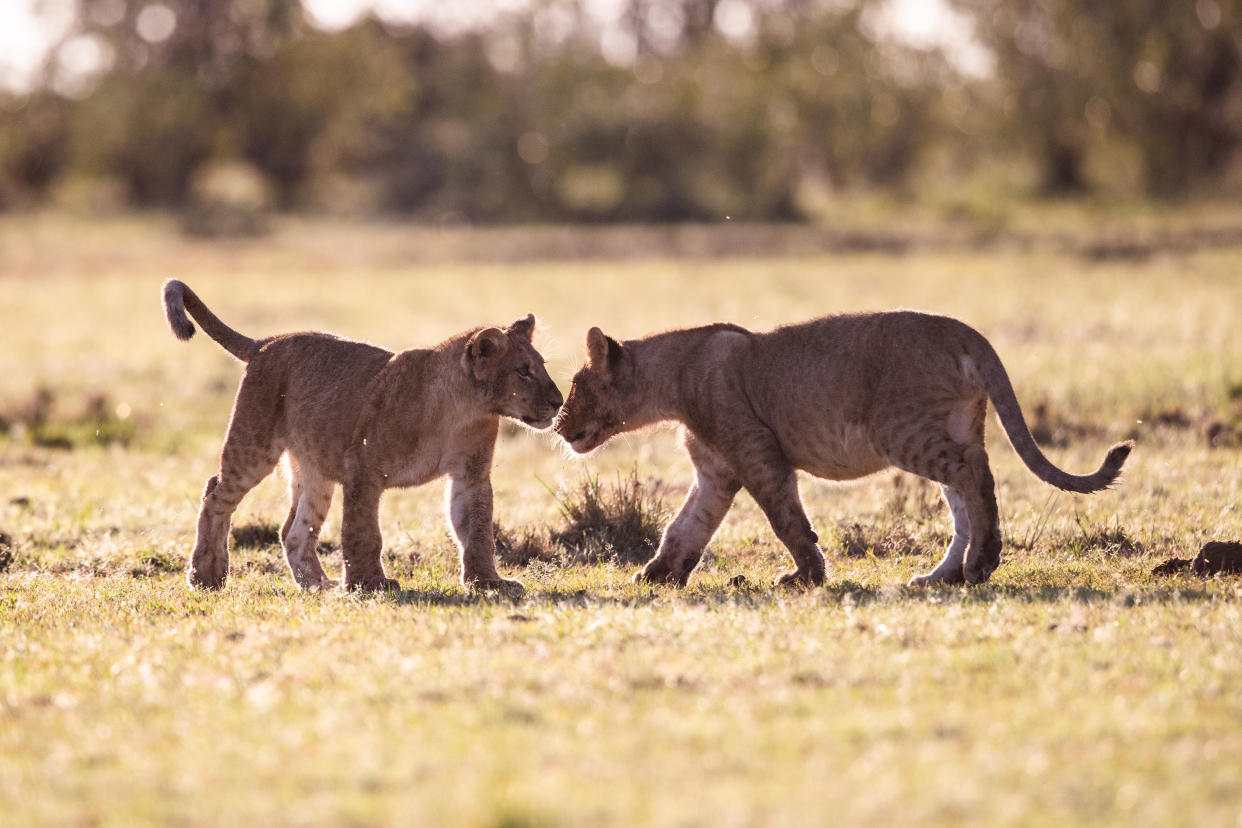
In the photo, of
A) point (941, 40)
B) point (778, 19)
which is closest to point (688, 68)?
point (778, 19)

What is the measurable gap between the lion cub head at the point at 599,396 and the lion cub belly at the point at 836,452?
1150mm

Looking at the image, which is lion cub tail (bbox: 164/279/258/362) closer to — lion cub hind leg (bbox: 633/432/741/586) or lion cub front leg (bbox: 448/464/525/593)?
lion cub front leg (bbox: 448/464/525/593)

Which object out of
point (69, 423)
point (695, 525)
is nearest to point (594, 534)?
point (695, 525)

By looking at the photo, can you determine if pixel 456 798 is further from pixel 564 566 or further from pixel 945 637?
pixel 564 566

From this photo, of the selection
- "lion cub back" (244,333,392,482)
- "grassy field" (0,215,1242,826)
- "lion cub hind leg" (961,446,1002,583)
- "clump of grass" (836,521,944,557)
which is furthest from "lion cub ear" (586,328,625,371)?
Answer: "lion cub hind leg" (961,446,1002,583)

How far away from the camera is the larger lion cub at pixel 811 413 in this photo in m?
8.61

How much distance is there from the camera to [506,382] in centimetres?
899

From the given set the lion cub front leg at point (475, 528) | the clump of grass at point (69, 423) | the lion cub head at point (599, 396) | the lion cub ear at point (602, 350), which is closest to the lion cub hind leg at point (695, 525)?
the lion cub head at point (599, 396)

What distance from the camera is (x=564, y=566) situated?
10.2m

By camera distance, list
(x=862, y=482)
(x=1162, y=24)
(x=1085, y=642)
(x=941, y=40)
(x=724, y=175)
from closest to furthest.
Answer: (x=1085, y=642) → (x=862, y=482) → (x=1162, y=24) → (x=724, y=175) → (x=941, y=40)

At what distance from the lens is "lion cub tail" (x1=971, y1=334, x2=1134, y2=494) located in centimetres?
842

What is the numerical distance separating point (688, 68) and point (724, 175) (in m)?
11.0

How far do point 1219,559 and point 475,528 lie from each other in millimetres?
4049

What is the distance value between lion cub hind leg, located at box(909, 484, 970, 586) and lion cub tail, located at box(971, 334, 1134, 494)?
1.43 ft
